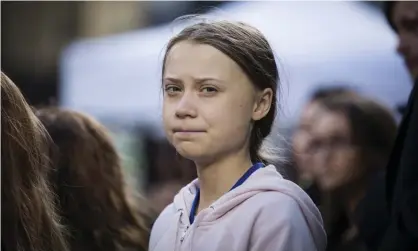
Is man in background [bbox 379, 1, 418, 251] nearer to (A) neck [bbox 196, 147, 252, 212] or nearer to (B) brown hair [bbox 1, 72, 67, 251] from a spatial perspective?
(A) neck [bbox 196, 147, 252, 212]

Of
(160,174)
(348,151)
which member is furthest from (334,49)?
(160,174)

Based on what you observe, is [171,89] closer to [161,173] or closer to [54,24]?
[161,173]

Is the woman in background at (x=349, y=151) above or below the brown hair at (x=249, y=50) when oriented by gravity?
below

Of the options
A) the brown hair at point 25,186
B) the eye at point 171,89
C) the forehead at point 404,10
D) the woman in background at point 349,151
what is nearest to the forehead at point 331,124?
the woman in background at point 349,151

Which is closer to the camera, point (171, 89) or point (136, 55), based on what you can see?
point (171, 89)

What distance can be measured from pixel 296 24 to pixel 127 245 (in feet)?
1.93

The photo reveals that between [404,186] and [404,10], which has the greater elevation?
[404,10]

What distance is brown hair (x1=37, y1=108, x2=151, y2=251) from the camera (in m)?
1.33

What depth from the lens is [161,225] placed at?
124 centimetres

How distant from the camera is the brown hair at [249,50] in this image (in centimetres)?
114

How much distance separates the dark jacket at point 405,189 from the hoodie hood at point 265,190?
16cm

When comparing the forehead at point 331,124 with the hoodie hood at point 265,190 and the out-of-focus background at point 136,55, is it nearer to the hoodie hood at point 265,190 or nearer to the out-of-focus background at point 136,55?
the out-of-focus background at point 136,55

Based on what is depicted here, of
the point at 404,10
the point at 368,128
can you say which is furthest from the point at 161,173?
the point at 404,10

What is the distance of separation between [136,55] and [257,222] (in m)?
0.50
